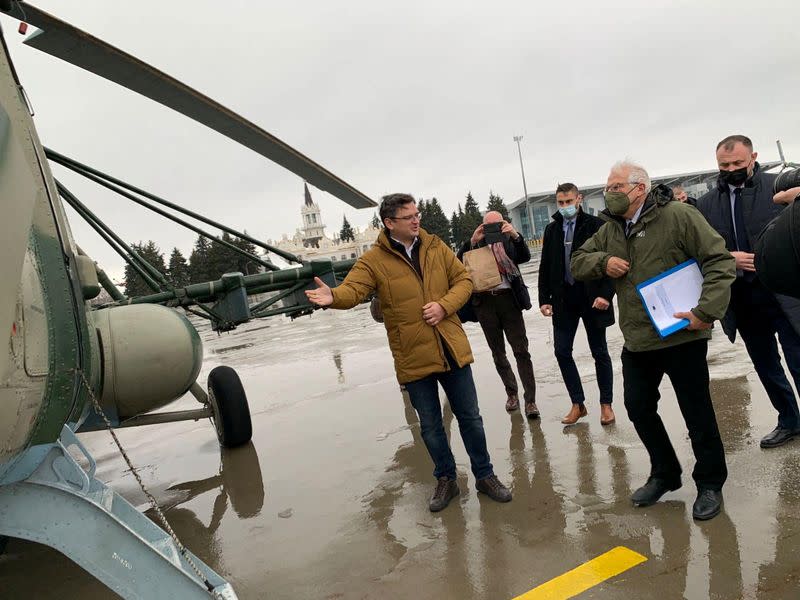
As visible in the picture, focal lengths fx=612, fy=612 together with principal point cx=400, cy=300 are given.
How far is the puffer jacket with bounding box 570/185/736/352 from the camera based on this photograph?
3.02 meters

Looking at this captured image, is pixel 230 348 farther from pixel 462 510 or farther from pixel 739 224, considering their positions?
pixel 739 224

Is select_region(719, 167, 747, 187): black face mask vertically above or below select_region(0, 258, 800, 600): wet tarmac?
above

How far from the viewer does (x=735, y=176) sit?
Answer: 3.66 m

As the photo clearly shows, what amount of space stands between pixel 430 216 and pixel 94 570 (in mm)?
87409

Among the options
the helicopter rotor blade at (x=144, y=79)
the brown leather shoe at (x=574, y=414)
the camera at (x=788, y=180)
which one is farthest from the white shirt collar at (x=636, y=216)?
the helicopter rotor blade at (x=144, y=79)

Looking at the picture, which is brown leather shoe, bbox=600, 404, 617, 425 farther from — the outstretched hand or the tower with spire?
the tower with spire

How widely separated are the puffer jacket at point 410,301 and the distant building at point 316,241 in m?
105

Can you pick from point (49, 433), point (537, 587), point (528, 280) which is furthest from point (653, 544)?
point (528, 280)

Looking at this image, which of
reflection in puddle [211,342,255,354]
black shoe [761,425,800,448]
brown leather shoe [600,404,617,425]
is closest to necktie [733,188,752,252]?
black shoe [761,425,800,448]

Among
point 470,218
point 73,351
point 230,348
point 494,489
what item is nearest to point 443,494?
point 494,489

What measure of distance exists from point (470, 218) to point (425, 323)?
9009 centimetres

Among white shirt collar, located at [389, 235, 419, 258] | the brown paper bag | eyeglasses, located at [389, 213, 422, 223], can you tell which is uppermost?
eyeglasses, located at [389, 213, 422, 223]

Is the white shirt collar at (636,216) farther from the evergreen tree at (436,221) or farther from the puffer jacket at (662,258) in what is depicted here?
the evergreen tree at (436,221)

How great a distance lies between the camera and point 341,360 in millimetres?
10086
